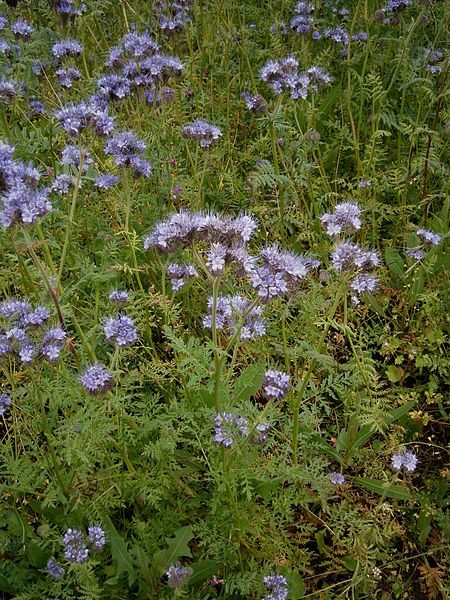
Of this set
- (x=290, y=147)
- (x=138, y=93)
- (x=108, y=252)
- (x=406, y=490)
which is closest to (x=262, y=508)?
(x=406, y=490)

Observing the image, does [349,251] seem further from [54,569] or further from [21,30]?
[21,30]

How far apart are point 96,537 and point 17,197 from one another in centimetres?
120

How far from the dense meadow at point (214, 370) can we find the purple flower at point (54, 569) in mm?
10

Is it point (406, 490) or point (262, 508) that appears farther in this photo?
point (406, 490)

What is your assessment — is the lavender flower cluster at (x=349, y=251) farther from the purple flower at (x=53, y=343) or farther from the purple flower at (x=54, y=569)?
the purple flower at (x=54, y=569)

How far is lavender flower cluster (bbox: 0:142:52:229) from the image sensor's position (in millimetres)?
2135

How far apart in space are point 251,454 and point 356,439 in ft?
2.19

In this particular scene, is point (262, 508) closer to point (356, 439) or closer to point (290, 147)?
point (356, 439)

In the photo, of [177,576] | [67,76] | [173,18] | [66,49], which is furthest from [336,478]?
[173,18]

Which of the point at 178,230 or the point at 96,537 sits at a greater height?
the point at 178,230

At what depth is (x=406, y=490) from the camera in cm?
268

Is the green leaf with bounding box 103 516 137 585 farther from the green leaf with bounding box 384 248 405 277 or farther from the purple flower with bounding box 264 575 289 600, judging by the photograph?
the green leaf with bounding box 384 248 405 277

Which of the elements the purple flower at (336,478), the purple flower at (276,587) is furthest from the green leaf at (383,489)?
the purple flower at (276,587)

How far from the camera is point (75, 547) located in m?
2.13
